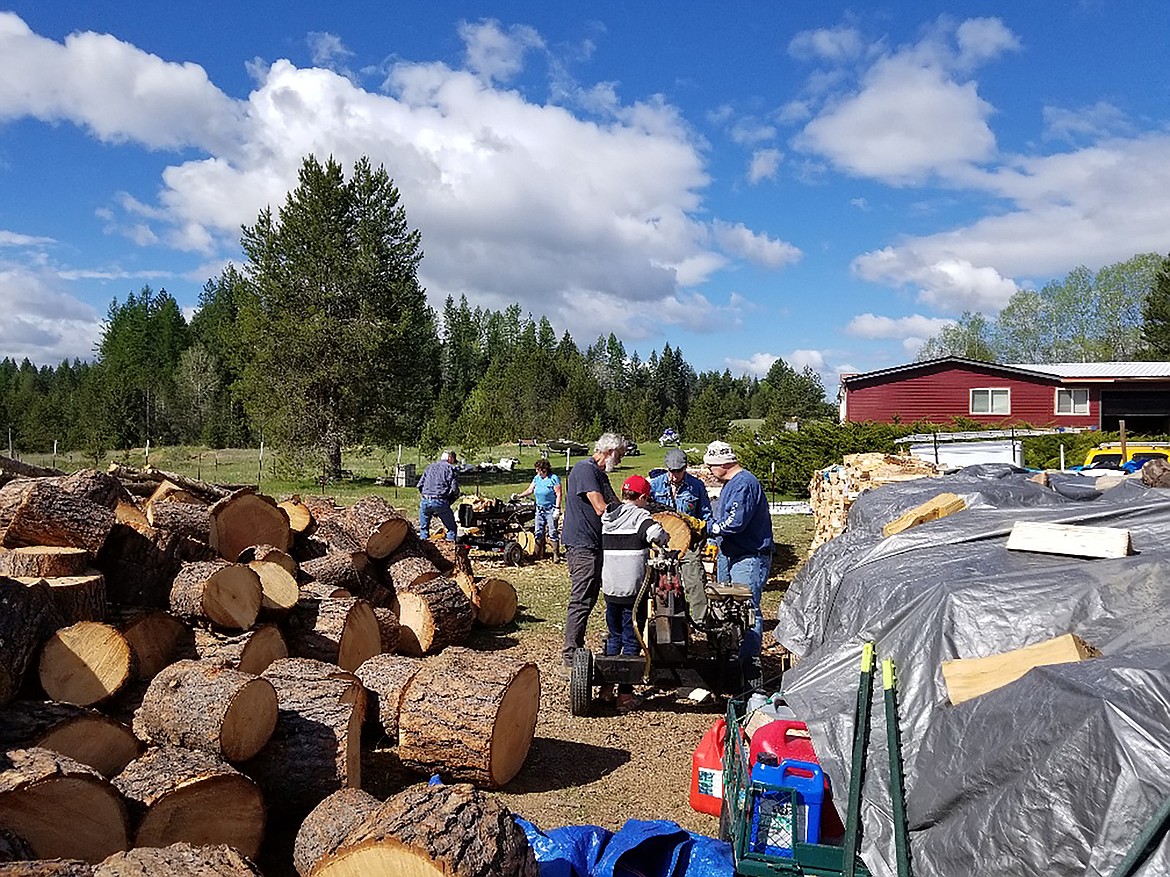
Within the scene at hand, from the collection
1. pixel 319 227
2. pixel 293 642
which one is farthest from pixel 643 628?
pixel 319 227

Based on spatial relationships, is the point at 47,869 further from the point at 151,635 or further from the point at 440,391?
the point at 440,391

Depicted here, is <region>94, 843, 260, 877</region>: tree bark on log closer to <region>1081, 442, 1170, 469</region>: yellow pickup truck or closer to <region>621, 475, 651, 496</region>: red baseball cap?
<region>621, 475, 651, 496</region>: red baseball cap

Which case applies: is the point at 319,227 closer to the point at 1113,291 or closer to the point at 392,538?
the point at 392,538

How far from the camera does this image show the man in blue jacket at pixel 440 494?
1366 cm

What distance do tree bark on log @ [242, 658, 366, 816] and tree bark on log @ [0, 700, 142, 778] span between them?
2.22 feet

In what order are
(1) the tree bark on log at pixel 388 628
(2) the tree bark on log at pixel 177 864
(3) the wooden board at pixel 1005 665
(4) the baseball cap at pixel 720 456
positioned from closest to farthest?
(2) the tree bark on log at pixel 177 864 < (3) the wooden board at pixel 1005 665 < (4) the baseball cap at pixel 720 456 < (1) the tree bark on log at pixel 388 628

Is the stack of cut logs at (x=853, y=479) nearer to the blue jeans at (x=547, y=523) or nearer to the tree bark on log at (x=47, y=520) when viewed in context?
the blue jeans at (x=547, y=523)

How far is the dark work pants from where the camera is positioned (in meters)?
7.75

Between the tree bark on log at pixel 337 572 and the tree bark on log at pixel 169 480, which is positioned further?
the tree bark on log at pixel 169 480

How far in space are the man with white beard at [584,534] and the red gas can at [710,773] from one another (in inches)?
101

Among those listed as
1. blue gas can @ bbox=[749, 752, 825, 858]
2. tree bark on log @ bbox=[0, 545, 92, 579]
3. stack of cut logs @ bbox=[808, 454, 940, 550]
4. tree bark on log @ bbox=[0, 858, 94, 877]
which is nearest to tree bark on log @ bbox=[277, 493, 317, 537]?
tree bark on log @ bbox=[0, 545, 92, 579]

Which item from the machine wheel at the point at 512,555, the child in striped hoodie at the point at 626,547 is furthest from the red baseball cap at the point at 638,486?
the machine wheel at the point at 512,555

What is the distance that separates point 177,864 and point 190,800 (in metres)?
1.23

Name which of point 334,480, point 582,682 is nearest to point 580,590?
point 582,682
